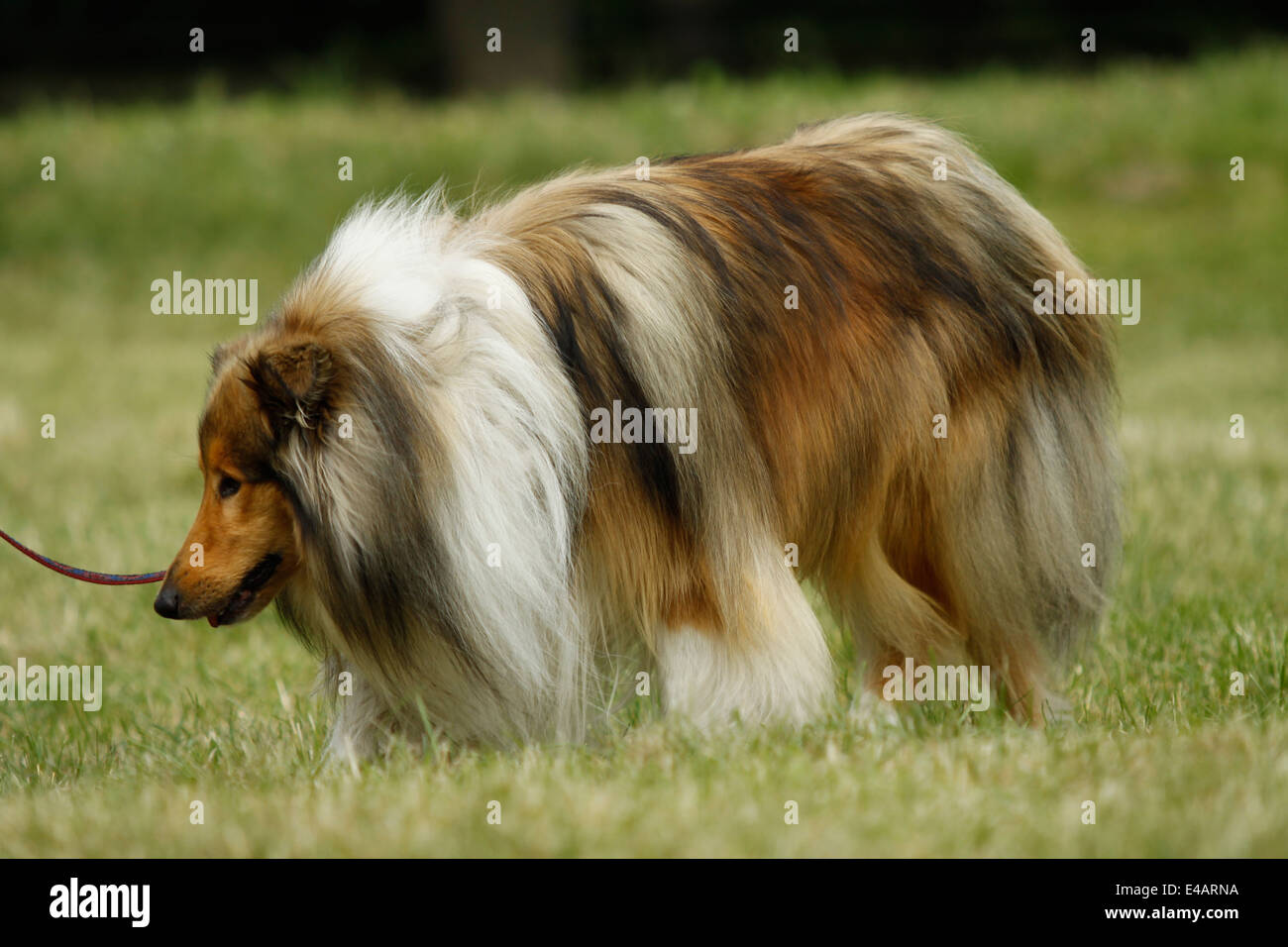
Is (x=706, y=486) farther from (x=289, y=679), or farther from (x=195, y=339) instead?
(x=195, y=339)

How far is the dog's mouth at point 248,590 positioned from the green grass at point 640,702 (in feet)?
1.50

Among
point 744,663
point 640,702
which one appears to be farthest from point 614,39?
point 744,663

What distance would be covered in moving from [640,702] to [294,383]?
4.41 feet

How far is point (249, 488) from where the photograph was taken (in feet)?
13.5

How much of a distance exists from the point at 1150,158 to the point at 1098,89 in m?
1.83

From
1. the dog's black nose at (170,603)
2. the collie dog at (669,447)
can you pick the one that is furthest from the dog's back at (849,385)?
the dog's black nose at (170,603)

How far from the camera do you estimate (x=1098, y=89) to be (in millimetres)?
18188

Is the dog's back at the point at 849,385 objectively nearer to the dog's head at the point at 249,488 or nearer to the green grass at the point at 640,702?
the green grass at the point at 640,702

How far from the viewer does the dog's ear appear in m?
4.04

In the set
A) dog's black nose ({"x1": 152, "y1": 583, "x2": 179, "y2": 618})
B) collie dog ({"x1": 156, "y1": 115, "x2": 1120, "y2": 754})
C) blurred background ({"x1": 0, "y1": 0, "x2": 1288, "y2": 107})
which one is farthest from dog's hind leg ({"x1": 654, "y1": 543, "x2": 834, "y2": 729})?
blurred background ({"x1": 0, "y1": 0, "x2": 1288, "y2": 107})

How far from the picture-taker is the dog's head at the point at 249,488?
406 centimetres

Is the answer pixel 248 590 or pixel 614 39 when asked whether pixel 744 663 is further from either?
pixel 614 39
